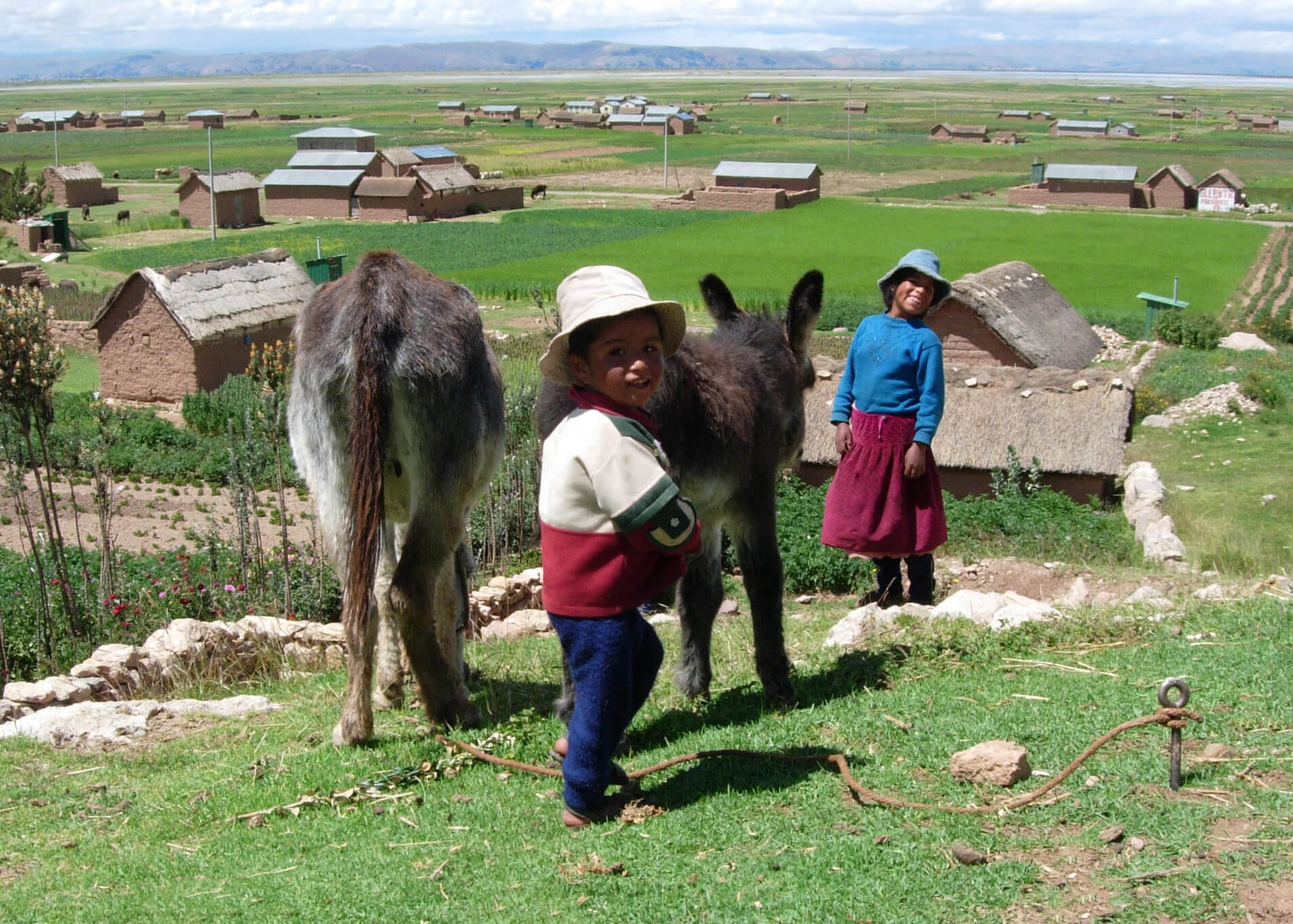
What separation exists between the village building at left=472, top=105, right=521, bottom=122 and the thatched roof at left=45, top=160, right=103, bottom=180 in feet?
240

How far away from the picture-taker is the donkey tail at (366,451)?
5.14 metres

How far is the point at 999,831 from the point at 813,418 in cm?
1165

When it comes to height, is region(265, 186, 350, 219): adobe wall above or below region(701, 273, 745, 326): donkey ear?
below

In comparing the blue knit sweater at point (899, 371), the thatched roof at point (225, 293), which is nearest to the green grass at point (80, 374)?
Answer: the thatched roof at point (225, 293)

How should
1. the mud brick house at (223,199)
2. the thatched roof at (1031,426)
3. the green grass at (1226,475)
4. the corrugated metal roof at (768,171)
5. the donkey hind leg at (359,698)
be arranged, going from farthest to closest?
1. the corrugated metal roof at (768,171)
2. the mud brick house at (223,199)
3. the thatched roof at (1031,426)
4. the green grass at (1226,475)
5. the donkey hind leg at (359,698)

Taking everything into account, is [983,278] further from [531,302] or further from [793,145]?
[793,145]

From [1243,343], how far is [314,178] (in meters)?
45.3

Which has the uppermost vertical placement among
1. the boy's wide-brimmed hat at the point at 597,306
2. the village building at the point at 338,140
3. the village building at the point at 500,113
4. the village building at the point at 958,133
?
the village building at the point at 500,113

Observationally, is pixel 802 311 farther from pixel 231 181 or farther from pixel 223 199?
pixel 231 181

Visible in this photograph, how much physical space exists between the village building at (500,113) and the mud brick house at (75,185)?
73302 mm

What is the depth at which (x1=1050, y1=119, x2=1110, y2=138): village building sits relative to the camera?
110 m

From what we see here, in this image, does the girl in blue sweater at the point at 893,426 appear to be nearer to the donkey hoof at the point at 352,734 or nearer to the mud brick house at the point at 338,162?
the donkey hoof at the point at 352,734

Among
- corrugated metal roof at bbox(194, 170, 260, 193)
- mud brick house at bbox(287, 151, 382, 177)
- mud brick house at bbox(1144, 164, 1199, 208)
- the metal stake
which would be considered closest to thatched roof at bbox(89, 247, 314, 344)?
the metal stake

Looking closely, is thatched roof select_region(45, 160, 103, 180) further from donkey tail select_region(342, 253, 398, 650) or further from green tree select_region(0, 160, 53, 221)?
donkey tail select_region(342, 253, 398, 650)
